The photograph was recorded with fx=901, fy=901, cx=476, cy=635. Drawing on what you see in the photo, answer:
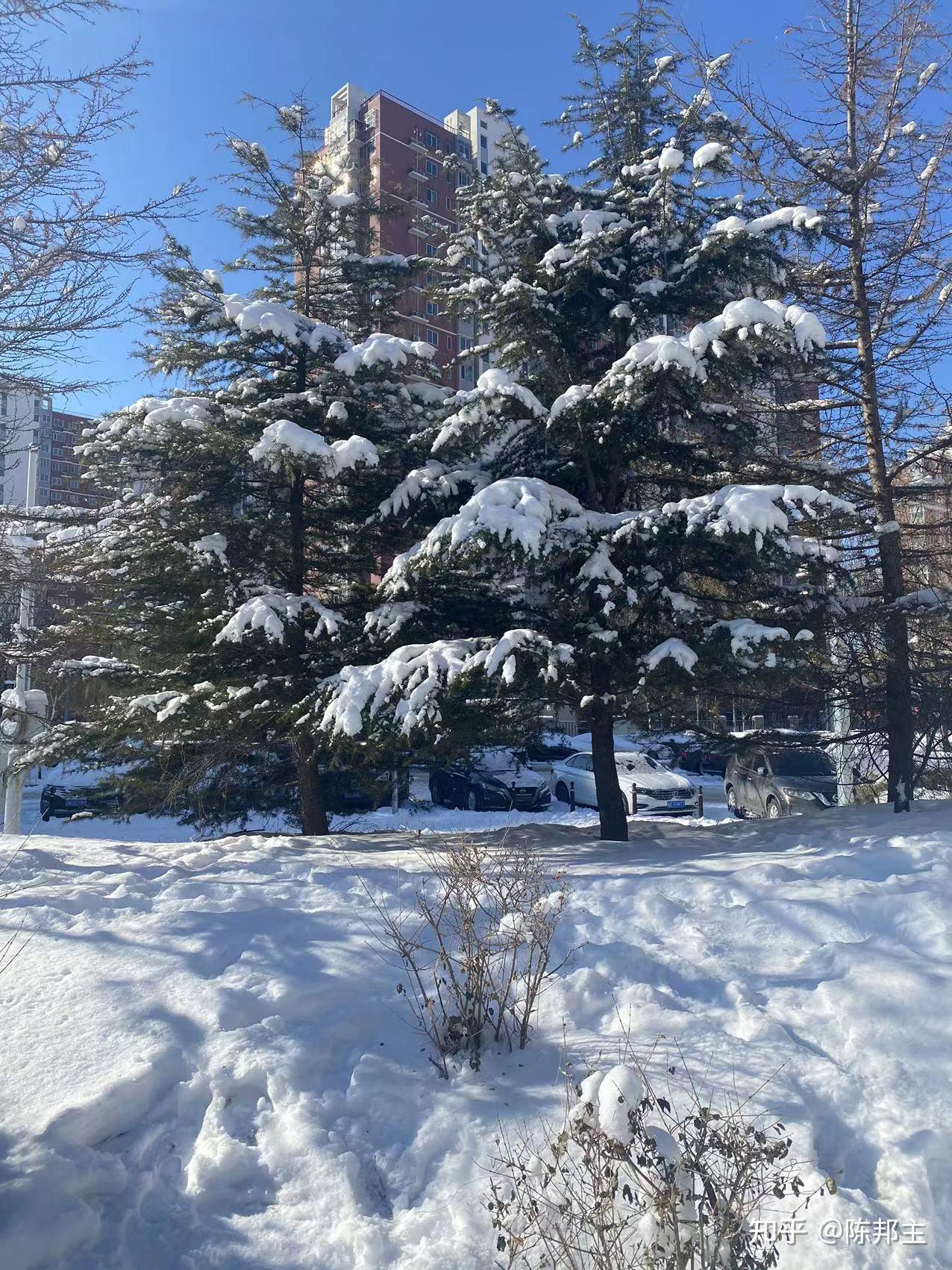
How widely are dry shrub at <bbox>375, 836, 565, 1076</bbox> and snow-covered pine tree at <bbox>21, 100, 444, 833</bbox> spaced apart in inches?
134

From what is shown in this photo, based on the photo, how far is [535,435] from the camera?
31.3 feet

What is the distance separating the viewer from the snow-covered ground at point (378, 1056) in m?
3.24

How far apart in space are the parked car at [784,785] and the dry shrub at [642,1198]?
11.6 meters

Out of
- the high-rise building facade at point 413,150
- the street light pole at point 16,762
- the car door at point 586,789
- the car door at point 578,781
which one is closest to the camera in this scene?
the street light pole at point 16,762

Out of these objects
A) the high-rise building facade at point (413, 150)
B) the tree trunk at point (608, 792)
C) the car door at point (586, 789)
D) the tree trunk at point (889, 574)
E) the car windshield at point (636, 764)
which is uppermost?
the high-rise building facade at point (413, 150)

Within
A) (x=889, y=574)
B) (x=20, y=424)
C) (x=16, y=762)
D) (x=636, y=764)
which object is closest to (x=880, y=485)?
(x=889, y=574)

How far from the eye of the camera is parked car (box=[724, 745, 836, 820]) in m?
14.9

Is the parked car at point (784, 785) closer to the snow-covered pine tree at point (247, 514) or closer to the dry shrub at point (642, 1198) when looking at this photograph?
the snow-covered pine tree at point (247, 514)

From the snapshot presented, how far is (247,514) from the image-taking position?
32.9 feet

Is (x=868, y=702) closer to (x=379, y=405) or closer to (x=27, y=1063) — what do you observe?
(x=379, y=405)

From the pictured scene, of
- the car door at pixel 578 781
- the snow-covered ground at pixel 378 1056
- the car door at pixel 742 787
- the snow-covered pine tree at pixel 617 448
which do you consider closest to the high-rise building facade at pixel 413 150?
the car door at pixel 578 781

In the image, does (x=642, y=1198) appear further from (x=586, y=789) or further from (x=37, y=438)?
(x=586, y=789)

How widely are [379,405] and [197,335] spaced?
7.35 feet

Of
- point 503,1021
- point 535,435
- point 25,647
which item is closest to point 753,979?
point 503,1021
